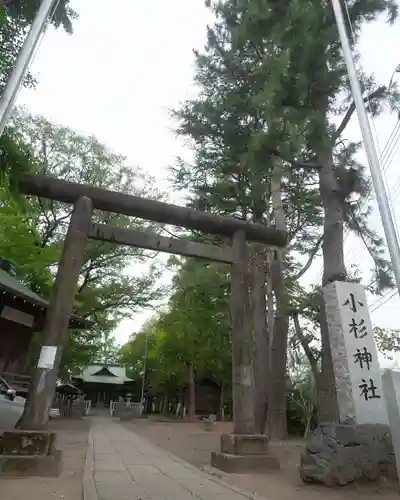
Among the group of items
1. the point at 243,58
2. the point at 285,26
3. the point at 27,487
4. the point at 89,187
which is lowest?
the point at 27,487

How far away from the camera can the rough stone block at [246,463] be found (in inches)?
284

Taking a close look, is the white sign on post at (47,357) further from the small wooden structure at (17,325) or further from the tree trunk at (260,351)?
the tree trunk at (260,351)

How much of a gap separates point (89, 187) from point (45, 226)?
1294cm

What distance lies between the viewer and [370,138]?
6.23 meters

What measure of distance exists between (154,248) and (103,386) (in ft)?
130

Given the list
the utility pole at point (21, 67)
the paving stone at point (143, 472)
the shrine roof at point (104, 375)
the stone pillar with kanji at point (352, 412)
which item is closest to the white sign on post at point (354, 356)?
the stone pillar with kanji at point (352, 412)

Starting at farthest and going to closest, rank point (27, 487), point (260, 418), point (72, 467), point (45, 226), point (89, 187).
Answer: point (45, 226), point (260, 418), point (89, 187), point (72, 467), point (27, 487)

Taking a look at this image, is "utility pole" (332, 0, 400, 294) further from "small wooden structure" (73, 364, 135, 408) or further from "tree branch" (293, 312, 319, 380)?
"small wooden structure" (73, 364, 135, 408)

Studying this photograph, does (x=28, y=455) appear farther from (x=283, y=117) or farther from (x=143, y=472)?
(x=283, y=117)

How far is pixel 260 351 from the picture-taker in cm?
1558

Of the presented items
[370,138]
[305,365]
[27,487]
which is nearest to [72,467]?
[27,487]

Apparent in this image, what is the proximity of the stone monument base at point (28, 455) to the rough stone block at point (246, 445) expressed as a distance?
2946 millimetres

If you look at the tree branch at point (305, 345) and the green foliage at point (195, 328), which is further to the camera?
the tree branch at point (305, 345)

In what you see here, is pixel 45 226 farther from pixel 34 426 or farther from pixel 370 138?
pixel 370 138
